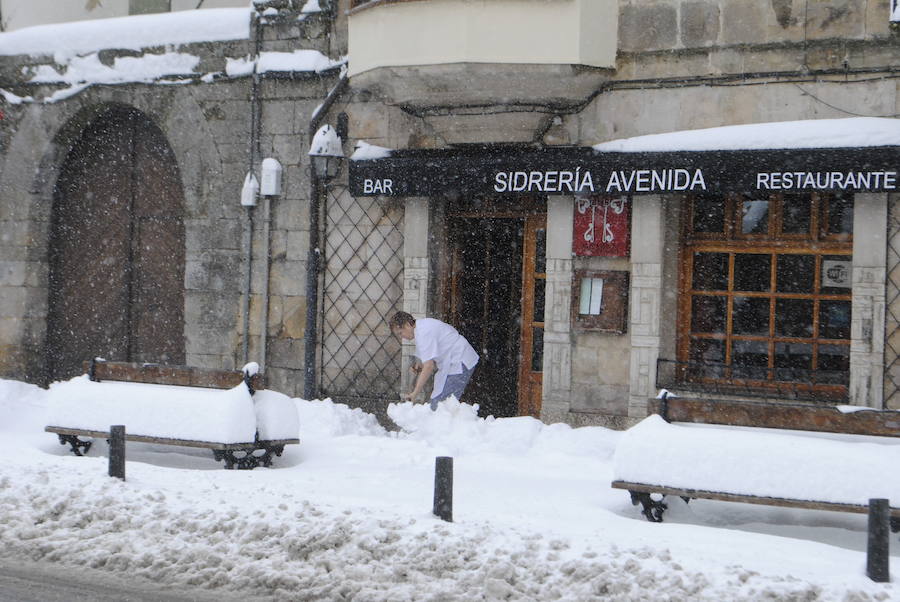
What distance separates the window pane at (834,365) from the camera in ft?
35.3

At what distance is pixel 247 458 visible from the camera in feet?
29.8

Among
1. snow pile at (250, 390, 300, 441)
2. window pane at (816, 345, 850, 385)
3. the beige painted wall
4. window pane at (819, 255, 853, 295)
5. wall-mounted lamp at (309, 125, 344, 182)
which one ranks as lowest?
snow pile at (250, 390, 300, 441)

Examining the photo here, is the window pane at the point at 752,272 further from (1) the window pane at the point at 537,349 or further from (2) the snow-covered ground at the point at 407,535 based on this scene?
(2) the snow-covered ground at the point at 407,535

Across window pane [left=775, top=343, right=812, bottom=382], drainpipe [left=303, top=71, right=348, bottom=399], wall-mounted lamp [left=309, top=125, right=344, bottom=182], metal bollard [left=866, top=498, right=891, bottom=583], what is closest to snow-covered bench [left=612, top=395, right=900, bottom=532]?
metal bollard [left=866, top=498, right=891, bottom=583]

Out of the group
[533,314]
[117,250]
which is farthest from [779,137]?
[117,250]

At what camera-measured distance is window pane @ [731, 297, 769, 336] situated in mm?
11242

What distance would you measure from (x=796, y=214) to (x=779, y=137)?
927mm

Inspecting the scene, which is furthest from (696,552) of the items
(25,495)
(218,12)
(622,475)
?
(218,12)

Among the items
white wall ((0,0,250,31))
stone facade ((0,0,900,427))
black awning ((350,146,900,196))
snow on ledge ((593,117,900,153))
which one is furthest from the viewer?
white wall ((0,0,250,31))

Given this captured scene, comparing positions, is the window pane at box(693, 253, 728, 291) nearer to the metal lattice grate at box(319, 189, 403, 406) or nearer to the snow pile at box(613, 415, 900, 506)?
the metal lattice grate at box(319, 189, 403, 406)

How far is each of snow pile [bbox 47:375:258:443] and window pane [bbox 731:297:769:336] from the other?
5062 mm

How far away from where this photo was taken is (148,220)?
14188 millimetres

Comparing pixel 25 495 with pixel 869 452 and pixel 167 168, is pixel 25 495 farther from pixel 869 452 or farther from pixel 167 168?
pixel 167 168

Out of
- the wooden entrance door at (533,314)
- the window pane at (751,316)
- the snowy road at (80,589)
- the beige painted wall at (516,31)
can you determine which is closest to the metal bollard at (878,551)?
the snowy road at (80,589)
